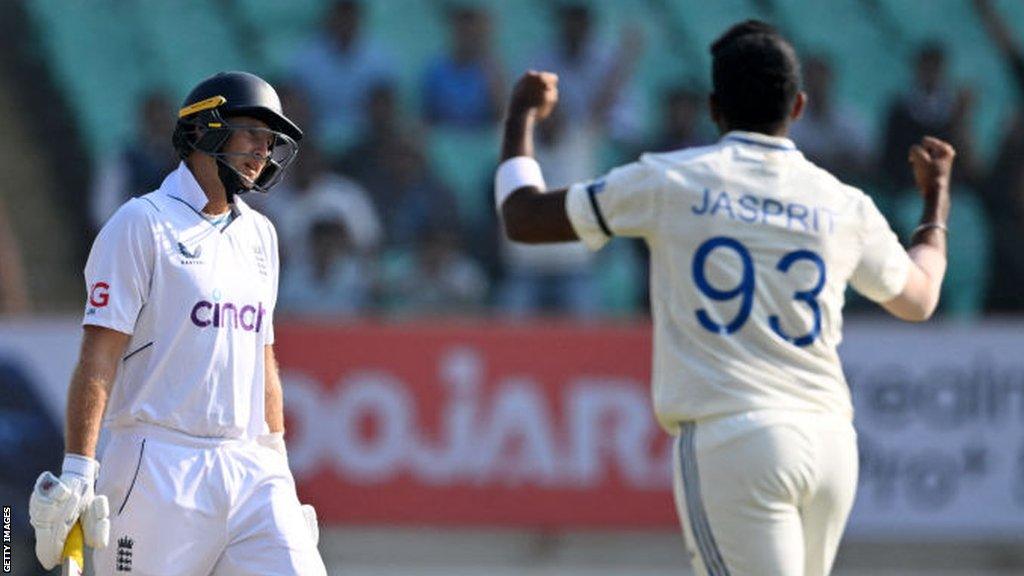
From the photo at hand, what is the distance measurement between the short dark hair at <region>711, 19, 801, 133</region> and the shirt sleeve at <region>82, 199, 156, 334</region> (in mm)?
1649

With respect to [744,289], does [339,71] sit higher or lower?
higher

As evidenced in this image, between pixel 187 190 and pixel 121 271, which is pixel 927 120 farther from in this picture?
pixel 121 271

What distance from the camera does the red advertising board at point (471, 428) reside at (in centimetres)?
1130

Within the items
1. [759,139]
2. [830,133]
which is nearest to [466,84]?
[830,133]

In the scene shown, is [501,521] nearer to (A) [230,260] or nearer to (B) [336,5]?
(B) [336,5]

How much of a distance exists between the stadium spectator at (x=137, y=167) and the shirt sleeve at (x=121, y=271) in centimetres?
737

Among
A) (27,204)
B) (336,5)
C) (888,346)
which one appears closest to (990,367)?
(888,346)

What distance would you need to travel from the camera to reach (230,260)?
541 centimetres

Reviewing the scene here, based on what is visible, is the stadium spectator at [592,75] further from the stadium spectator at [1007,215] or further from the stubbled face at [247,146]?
the stubbled face at [247,146]

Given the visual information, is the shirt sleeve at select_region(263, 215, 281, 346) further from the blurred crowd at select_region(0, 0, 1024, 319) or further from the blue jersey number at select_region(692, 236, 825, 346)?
the blurred crowd at select_region(0, 0, 1024, 319)

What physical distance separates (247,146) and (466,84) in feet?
27.2

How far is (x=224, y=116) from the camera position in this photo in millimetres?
5398

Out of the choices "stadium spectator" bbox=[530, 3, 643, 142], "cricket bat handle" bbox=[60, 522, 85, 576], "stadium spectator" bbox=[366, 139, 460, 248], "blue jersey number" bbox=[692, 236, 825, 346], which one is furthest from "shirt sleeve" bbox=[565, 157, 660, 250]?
"stadium spectator" bbox=[530, 3, 643, 142]

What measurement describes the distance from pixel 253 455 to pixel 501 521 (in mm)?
6083
